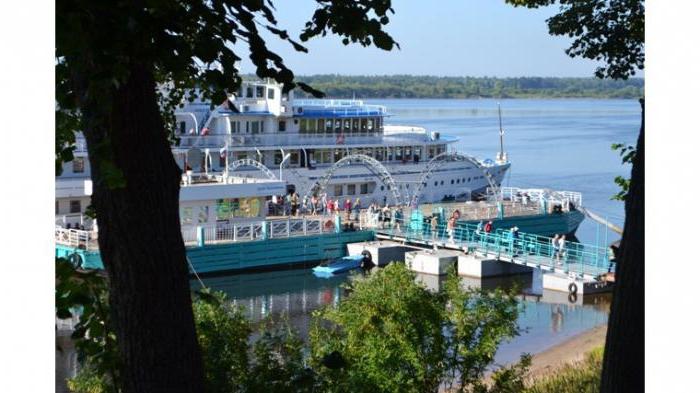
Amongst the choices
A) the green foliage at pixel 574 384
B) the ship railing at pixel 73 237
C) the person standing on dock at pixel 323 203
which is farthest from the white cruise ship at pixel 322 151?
the green foliage at pixel 574 384

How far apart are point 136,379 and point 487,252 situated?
17.2 metres

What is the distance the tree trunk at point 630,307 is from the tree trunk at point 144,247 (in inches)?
42.5

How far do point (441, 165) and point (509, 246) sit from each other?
7984mm

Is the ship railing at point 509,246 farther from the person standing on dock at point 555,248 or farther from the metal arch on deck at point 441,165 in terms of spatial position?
the metal arch on deck at point 441,165

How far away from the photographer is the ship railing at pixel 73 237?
57.4 ft

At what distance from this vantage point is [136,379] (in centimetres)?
281

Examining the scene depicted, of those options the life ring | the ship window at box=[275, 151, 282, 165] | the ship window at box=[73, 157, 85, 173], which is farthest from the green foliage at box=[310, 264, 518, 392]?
the ship window at box=[275, 151, 282, 165]

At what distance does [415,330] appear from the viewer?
6.53 meters

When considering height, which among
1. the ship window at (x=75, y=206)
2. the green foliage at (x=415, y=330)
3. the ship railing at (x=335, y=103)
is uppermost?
the ship railing at (x=335, y=103)
